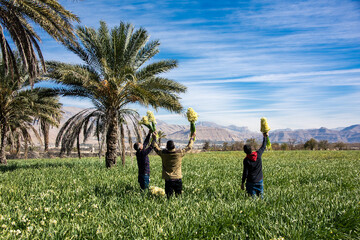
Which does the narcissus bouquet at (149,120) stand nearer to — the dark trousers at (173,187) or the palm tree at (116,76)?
the dark trousers at (173,187)

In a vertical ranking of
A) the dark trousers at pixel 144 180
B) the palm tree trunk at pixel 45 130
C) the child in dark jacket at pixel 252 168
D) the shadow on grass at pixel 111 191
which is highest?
the palm tree trunk at pixel 45 130

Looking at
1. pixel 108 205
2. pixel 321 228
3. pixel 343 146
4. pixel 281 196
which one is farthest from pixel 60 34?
pixel 343 146

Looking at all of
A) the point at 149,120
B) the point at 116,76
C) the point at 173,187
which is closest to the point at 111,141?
the point at 116,76

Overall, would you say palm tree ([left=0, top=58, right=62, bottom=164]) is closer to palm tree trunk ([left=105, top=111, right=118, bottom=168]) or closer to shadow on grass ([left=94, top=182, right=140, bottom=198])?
Answer: palm tree trunk ([left=105, top=111, right=118, bottom=168])

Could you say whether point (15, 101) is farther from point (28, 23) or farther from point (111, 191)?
point (111, 191)

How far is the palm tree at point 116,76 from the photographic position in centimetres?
1316

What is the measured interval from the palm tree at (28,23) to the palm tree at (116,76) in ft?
7.15

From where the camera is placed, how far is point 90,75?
12.9 metres

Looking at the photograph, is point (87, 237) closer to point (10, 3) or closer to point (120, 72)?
point (10, 3)

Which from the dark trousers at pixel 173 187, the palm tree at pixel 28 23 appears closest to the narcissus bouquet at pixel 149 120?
the dark trousers at pixel 173 187

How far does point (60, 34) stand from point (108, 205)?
8206mm

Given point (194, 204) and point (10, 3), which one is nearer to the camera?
point (194, 204)

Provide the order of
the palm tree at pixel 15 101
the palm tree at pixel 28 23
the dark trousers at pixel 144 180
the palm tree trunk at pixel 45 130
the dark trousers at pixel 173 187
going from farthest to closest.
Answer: the palm tree trunk at pixel 45 130 → the palm tree at pixel 15 101 → the palm tree at pixel 28 23 → the dark trousers at pixel 144 180 → the dark trousers at pixel 173 187

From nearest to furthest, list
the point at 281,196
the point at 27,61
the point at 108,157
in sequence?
the point at 281,196 → the point at 27,61 → the point at 108,157
